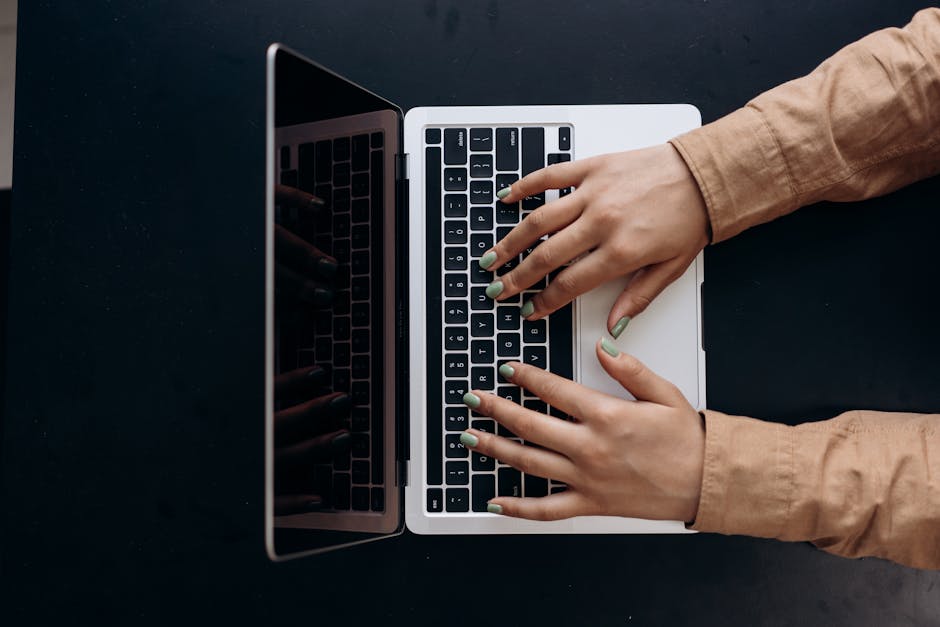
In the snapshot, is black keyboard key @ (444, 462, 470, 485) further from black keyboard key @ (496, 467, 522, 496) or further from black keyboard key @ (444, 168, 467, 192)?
black keyboard key @ (444, 168, 467, 192)

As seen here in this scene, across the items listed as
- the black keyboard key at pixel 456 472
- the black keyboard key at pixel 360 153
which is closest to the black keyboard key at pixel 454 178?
the black keyboard key at pixel 360 153

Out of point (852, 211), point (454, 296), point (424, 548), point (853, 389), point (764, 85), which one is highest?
point (764, 85)

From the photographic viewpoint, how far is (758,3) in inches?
30.8

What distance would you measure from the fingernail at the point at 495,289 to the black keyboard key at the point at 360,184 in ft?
0.59

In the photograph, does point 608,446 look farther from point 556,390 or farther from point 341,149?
point 341,149

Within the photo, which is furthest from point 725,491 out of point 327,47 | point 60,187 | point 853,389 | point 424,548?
point 60,187

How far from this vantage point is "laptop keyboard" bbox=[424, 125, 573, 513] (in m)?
0.71

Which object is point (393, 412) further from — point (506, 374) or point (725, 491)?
point (725, 491)

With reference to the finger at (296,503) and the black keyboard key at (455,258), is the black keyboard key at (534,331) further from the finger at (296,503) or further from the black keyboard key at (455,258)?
the finger at (296,503)

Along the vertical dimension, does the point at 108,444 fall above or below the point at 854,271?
below

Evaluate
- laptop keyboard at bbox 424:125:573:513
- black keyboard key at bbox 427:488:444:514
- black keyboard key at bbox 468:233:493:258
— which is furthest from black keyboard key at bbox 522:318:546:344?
black keyboard key at bbox 427:488:444:514

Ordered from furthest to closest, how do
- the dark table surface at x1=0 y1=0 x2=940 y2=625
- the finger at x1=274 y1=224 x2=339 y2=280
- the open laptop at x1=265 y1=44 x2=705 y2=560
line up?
the dark table surface at x1=0 y1=0 x2=940 y2=625
the open laptop at x1=265 y1=44 x2=705 y2=560
the finger at x1=274 y1=224 x2=339 y2=280

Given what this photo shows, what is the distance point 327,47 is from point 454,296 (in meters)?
0.39

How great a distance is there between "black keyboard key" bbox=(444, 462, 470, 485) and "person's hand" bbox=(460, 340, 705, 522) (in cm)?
4
